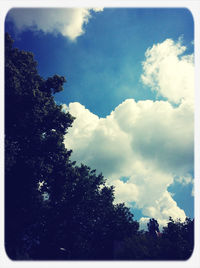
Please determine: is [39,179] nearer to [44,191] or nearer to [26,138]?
[44,191]

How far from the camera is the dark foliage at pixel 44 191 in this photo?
1499 cm

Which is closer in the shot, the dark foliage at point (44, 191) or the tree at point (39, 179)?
the dark foliage at point (44, 191)

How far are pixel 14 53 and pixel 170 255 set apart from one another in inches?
802

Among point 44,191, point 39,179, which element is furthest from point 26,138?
point 44,191

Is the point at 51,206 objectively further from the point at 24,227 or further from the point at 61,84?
the point at 61,84

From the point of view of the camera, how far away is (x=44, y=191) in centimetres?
1883

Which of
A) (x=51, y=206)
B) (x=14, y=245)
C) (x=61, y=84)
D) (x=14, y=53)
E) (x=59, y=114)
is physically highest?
(x=14, y=53)

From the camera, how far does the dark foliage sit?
14992 millimetres

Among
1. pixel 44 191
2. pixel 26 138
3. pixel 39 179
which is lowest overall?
pixel 44 191

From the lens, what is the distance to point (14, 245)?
15.0 m

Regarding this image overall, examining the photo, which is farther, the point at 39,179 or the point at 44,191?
the point at 44,191

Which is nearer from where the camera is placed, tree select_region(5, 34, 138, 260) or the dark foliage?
the dark foliage
